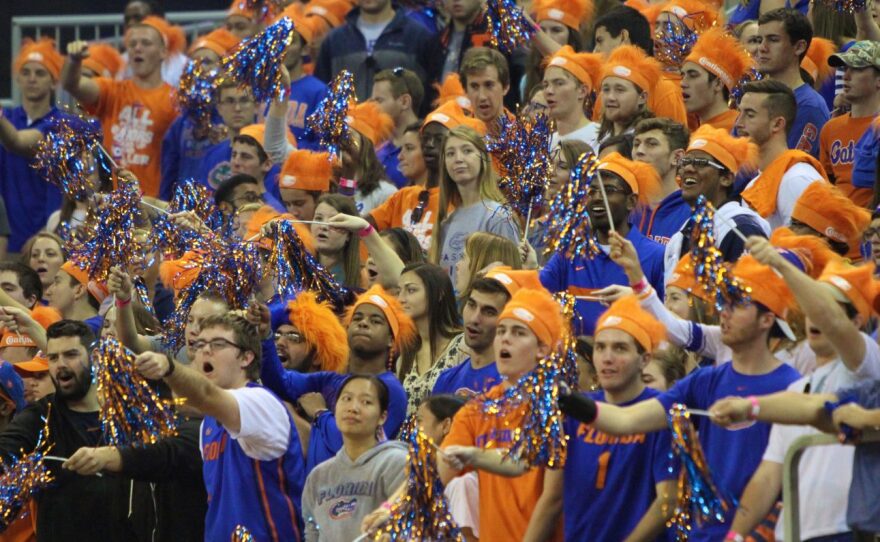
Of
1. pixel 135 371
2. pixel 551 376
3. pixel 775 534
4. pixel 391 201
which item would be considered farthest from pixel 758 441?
pixel 391 201

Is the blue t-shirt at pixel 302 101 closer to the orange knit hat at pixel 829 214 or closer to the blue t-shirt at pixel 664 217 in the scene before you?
the blue t-shirt at pixel 664 217

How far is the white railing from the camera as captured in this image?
1522 centimetres

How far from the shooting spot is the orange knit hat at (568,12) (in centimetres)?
1179

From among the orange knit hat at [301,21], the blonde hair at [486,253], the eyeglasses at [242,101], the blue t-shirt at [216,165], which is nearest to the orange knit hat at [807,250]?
the blonde hair at [486,253]

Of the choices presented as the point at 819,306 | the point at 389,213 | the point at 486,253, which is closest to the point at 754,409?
the point at 819,306

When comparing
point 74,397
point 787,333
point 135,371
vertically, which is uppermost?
point 787,333

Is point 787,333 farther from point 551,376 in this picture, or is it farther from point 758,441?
point 551,376

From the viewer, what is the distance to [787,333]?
655cm

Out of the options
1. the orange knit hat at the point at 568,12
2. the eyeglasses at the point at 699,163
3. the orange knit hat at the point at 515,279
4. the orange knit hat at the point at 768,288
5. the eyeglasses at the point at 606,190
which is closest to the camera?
the orange knit hat at the point at 768,288

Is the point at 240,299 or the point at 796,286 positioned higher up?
the point at 796,286

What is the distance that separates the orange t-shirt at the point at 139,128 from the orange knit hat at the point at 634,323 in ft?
23.4

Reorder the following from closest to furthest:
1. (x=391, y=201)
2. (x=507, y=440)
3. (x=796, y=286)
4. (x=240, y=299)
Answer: (x=796, y=286), (x=507, y=440), (x=240, y=299), (x=391, y=201)

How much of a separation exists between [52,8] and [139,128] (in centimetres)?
359

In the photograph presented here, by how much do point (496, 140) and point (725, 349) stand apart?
2683mm
